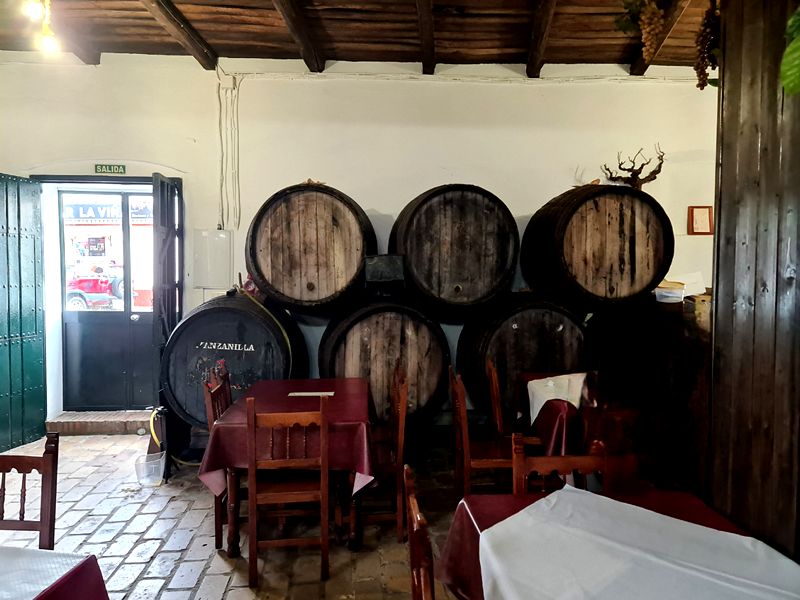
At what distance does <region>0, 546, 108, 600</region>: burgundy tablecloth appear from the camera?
39.4 inches

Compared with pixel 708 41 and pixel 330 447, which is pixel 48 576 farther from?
pixel 708 41

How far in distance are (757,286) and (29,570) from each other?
2104 mm

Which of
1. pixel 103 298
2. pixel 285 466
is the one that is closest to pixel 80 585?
pixel 285 466

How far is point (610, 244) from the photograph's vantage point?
2.93 meters

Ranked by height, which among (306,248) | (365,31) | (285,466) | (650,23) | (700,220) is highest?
(365,31)

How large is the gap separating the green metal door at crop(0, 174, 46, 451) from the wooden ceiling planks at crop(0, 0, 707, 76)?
131 cm

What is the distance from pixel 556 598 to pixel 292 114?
383 cm

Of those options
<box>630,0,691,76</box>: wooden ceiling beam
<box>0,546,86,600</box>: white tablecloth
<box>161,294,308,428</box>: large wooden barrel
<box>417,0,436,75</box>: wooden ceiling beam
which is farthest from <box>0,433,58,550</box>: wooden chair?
<box>630,0,691,76</box>: wooden ceiling beam

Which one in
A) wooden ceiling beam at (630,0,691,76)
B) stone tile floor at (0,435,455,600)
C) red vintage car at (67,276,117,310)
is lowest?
stone tile floor at (0,435,455,600)

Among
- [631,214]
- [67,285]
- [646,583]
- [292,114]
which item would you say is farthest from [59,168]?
[646,583]

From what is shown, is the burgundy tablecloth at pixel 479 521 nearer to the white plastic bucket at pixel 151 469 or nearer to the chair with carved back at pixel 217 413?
the chair with carved back at pixel 217 413

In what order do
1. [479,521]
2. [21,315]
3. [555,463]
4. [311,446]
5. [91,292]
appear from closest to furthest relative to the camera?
1. [479,521]
2. [555,463]
3. [311,446]
4. [21,315]
5. [91,292]

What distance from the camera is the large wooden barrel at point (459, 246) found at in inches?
120

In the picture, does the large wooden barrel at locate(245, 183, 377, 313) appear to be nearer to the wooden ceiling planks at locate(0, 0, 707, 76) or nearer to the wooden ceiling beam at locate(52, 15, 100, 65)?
the wooden ceiling planks at locate(0, 0, 707, 76)
